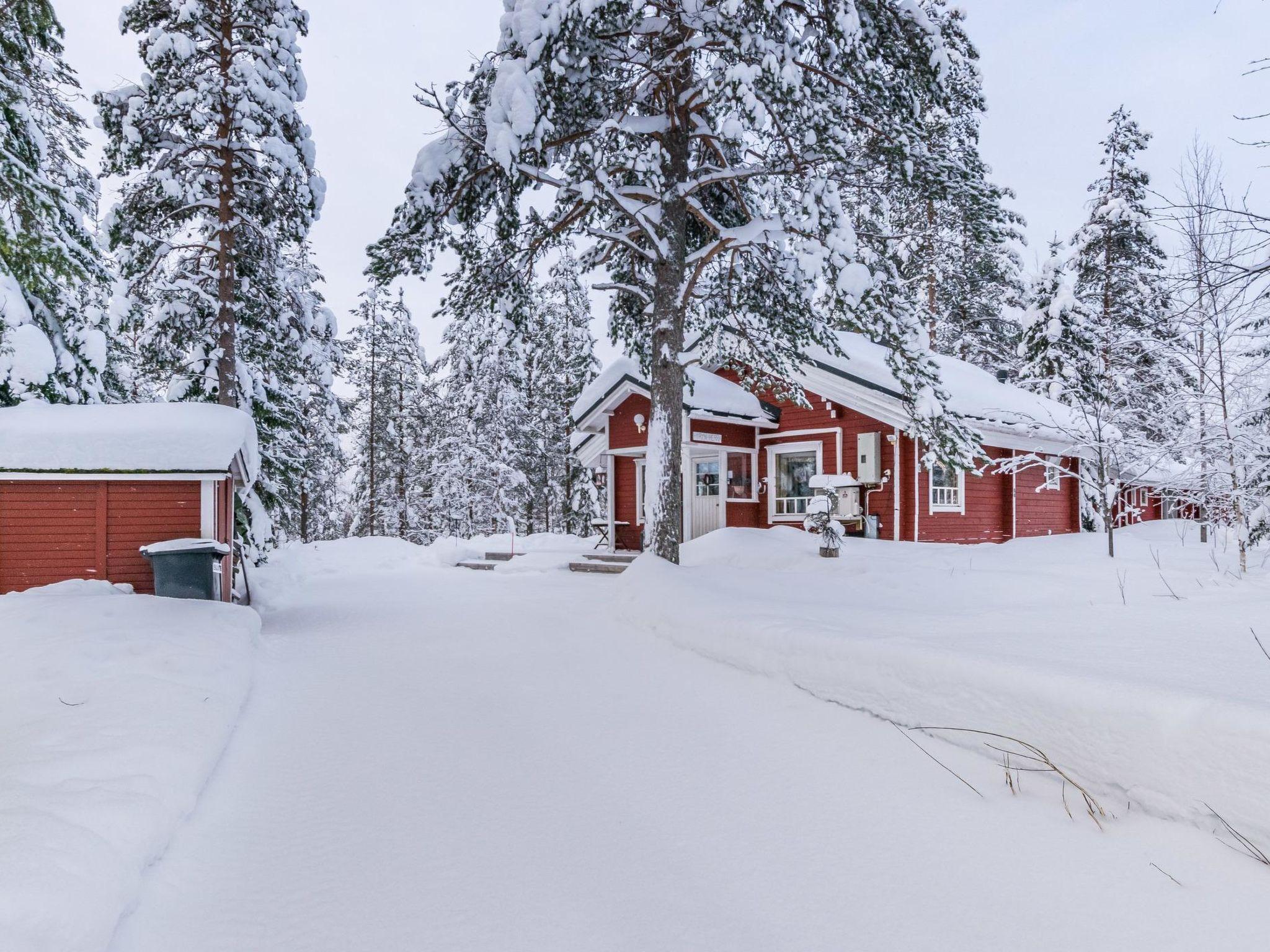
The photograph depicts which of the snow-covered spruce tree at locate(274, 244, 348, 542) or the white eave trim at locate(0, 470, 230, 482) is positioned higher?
the snow-covered spruce tree at locate(274, 244, 348, 542)

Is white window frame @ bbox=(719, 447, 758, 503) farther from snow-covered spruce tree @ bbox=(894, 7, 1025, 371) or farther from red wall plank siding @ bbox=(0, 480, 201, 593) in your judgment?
red wall plank siding @ bbox=(0, 480, 201, 593)

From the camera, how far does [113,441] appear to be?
821cm

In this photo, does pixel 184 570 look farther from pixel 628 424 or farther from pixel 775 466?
pixel 775 466

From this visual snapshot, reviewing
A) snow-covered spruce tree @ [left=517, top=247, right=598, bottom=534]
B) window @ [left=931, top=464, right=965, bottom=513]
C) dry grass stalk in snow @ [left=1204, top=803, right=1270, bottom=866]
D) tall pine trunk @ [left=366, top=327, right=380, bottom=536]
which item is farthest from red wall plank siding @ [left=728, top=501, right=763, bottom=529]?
tall pine trunk @ [left=366, top=327, right=380, bottom=536]

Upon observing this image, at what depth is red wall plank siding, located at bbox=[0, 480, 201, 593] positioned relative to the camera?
8062 mm

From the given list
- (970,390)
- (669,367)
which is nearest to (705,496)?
(669,367)

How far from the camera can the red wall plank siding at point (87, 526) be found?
8.06 meters

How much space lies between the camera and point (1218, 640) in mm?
3709

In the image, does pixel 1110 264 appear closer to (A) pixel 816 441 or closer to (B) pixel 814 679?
(A) pixel 816 441

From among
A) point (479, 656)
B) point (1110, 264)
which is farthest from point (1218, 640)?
point (1110, 264)

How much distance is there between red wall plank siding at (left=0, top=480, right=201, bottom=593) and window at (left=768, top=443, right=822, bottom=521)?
10857mm

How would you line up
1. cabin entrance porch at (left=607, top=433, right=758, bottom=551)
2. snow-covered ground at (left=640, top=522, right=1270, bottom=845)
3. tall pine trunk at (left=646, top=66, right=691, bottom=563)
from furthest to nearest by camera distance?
cabin entrance porch at (left=607, top=433, right=758, bottom=551)
tall pine trunk at (left=646, top=66, right=691, bottom=563)
snow-covered ground at (left=640, top=522, right=1270, bottom=845)

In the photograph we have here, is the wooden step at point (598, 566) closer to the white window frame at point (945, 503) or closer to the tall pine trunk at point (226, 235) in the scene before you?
the white window frame at point (945, 503)

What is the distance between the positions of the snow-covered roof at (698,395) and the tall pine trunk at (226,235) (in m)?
7.14
